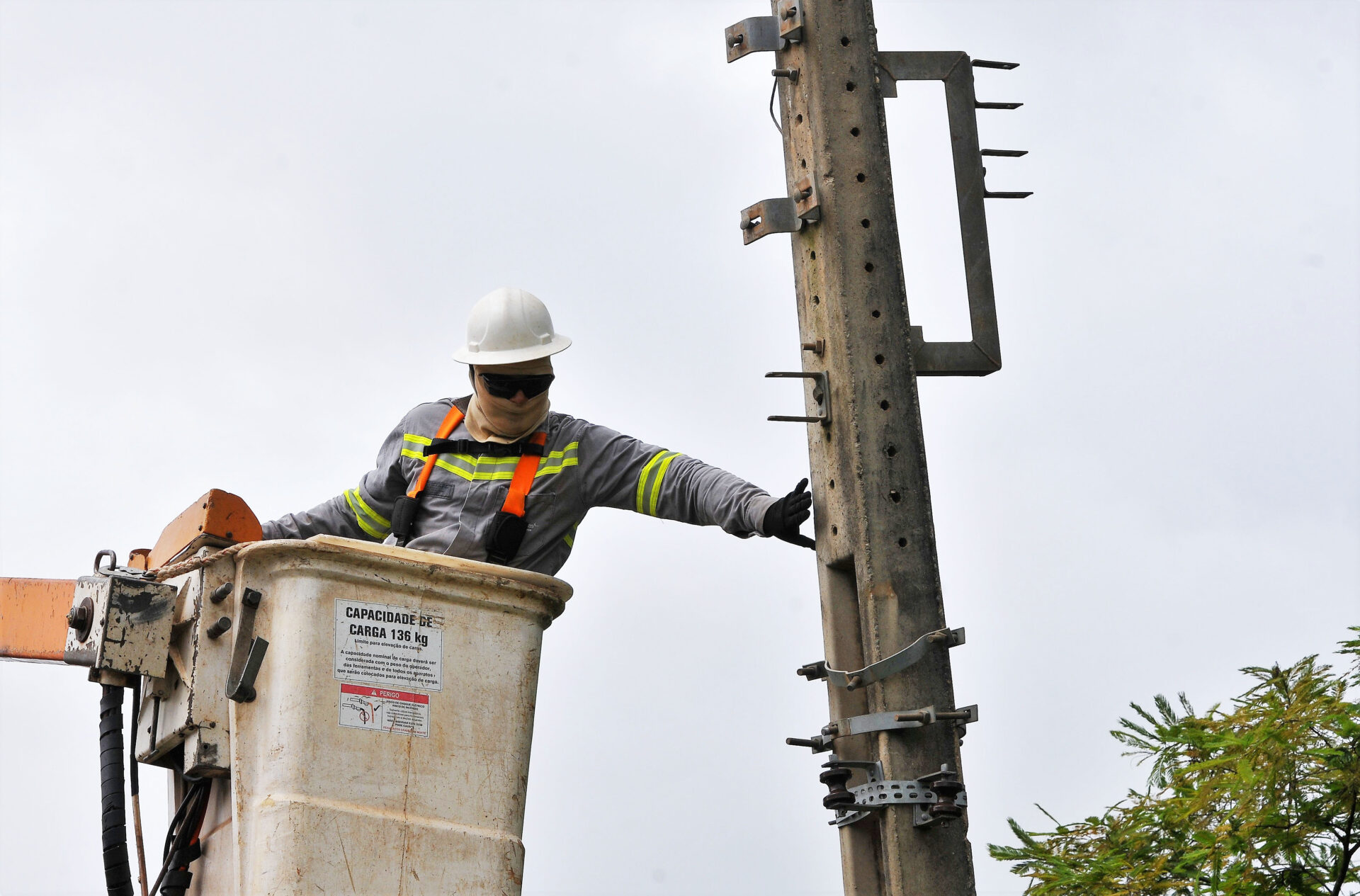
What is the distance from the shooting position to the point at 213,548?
5180mm

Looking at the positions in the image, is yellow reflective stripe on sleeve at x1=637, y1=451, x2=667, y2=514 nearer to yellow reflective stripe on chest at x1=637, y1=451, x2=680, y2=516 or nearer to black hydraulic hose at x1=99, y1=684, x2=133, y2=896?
yellow reflective stripe on chest at x1=637, y1=451, x2=680, y2=516

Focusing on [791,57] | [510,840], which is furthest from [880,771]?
[791,57]

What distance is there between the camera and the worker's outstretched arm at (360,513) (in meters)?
6.34

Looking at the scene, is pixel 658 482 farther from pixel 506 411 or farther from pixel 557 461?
pixel 506 411

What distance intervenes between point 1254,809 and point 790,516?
3005mm

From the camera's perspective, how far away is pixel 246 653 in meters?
4.79

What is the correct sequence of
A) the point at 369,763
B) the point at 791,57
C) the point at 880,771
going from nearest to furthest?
the point at 369,763 < the point at 880,771 < the point at 791,57

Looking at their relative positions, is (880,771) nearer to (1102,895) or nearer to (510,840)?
(510,840)

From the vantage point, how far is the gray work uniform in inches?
231

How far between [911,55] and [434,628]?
2.45 metres

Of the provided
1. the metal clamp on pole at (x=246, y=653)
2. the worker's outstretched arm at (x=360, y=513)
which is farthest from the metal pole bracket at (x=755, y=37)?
the metal clamp on pole at (x=246, y=653)

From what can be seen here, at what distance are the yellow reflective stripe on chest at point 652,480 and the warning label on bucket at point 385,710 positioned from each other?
1.34m

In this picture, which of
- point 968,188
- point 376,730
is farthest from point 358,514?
point 968,188

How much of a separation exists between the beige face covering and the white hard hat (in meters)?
0.04
